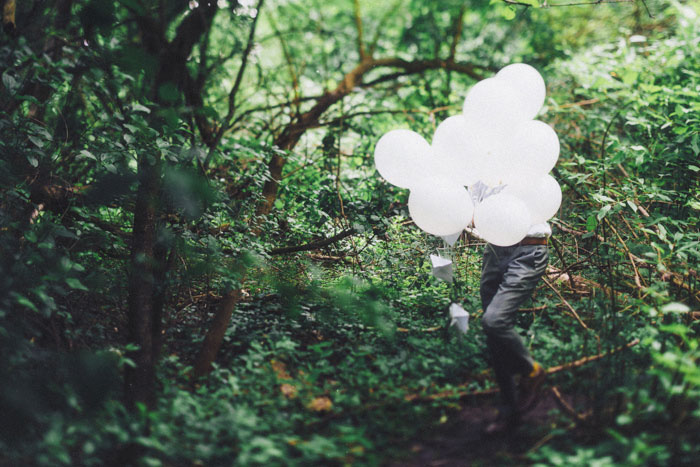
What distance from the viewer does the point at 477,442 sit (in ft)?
7.25

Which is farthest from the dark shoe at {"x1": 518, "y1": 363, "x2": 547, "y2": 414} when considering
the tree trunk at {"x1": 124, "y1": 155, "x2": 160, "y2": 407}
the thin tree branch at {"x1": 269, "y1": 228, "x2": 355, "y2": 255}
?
the tree trunk at {"x1": 124, "y1": 155, "x2": 160, "y2": 407}

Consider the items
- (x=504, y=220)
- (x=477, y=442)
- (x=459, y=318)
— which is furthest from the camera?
(x=459, y=318)

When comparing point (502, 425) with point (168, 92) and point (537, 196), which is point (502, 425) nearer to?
point (537, 196)

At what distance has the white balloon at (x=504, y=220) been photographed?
2354 mm

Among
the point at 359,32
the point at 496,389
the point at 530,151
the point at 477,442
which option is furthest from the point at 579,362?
the point at 359,32

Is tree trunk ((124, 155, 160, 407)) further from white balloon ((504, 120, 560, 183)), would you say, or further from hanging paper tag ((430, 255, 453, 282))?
white balloon ((504, 120, 560, 183))

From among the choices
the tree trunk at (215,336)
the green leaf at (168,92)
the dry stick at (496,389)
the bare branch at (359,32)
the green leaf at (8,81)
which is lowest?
the dry stick at (496,389)

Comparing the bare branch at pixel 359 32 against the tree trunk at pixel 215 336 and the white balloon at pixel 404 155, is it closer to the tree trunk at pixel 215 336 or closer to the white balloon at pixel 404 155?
the white balloon at pixel 404 155

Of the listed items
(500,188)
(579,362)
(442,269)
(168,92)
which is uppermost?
(500,188)

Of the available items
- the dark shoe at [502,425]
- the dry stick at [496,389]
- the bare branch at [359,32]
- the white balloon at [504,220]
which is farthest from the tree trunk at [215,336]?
the bare branch at [359,32]

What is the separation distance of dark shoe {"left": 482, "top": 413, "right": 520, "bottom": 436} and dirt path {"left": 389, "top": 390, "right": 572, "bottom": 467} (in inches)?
0.9

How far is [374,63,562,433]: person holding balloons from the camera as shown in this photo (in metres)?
2.39

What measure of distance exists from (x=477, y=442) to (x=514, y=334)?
560mm

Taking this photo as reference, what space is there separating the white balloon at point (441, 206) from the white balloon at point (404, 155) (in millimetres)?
113
